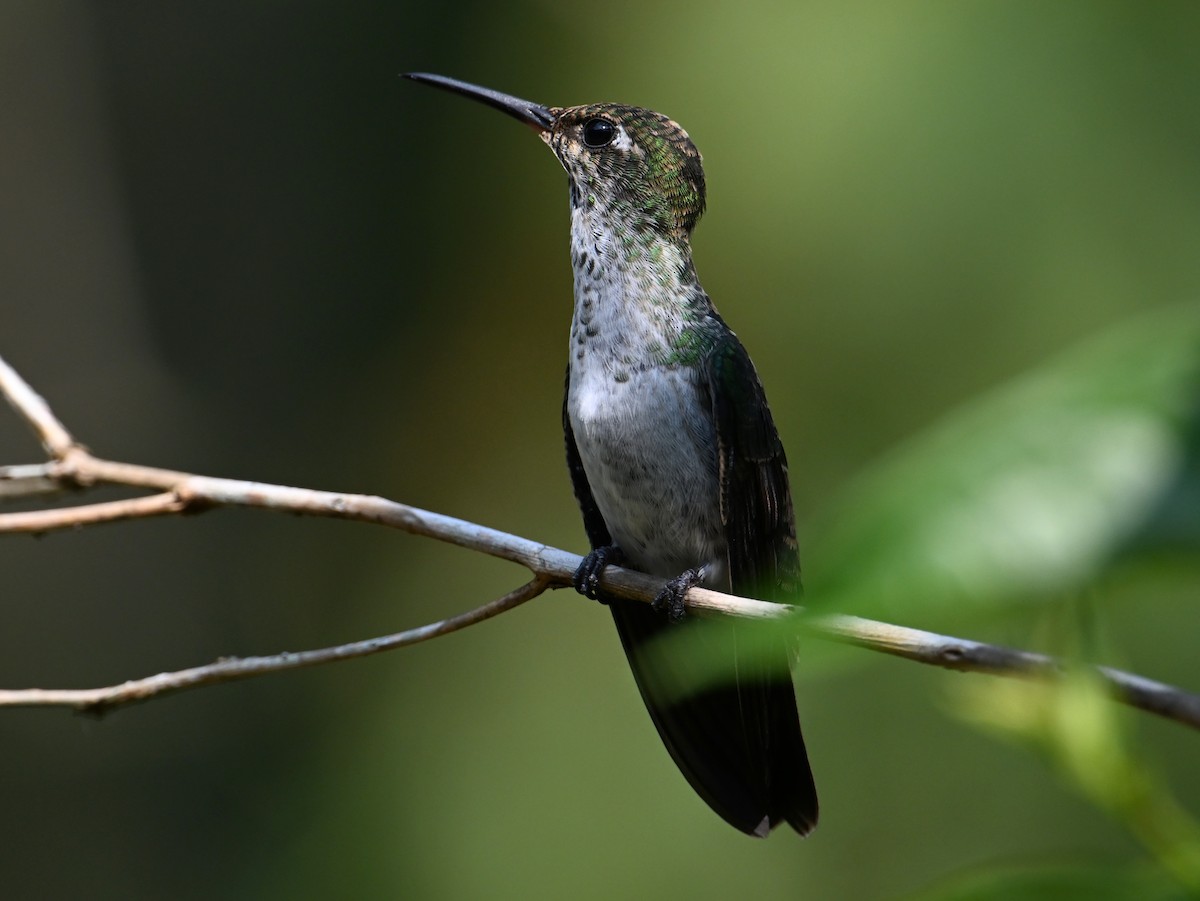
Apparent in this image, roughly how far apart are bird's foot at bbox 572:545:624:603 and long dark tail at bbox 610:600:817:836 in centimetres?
13

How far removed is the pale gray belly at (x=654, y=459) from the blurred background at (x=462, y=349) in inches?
149

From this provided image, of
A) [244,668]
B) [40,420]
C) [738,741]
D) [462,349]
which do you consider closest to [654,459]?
[738,741]

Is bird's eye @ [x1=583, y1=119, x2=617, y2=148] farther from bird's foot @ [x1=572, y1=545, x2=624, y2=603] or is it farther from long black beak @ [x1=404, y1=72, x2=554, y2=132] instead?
bird's foot @ [x1=572, y1=545, x2=624, y2=603]

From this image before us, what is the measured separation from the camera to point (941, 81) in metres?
7.63

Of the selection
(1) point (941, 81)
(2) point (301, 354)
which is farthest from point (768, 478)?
(2) point (301, 354)

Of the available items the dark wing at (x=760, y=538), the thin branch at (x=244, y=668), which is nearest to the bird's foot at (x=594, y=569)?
the thin branch at (x=244, y=668)

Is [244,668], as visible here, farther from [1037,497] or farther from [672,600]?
[1037,497]

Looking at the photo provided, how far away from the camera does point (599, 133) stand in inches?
140

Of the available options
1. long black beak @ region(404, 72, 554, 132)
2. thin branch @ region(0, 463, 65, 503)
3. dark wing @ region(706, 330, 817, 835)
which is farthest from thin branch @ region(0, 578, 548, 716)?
long black beak @ region(404, 72, 554, 132)

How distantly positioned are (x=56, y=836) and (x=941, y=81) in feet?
24.8

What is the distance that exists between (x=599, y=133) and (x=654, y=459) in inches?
41.3

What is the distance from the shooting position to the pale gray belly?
3.07 metres

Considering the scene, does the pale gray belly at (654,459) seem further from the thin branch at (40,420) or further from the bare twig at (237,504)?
the thin branch at (40,420)

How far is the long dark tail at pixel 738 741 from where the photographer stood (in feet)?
9.96
